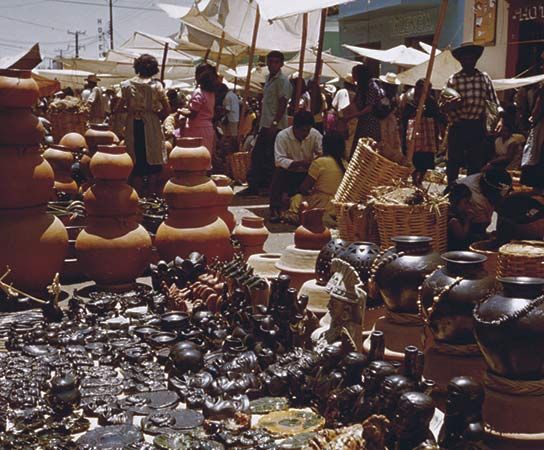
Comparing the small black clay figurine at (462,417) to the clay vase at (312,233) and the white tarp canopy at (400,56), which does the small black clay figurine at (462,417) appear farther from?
the white tarp canopy at (400,56)

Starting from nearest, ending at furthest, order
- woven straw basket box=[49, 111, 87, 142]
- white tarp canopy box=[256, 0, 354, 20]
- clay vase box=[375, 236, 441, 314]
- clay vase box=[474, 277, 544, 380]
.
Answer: clay vase box=[474, 277, 544, 380] < clay vase box=[375, 236, 441, 314] < white tarp canopy box=[256, 0, 354, 20] < woven straw basket box=[49, 111, 87, 142]

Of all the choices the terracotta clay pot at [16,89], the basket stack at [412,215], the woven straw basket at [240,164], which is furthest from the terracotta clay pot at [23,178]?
the woven straw basket at [240,164]

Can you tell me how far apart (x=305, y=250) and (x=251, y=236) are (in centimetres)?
93

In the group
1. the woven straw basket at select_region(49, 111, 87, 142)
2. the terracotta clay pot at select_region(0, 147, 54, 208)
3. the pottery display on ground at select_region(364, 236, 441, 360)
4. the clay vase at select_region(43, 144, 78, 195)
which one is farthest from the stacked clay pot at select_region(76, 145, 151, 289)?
Result: the woven straw basket at select_region(49, 111, 87, 142)

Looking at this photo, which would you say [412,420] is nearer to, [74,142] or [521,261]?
[521,261]

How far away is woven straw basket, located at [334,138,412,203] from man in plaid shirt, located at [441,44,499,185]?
1481 millimetres

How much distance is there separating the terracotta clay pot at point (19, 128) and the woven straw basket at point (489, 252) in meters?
2.87

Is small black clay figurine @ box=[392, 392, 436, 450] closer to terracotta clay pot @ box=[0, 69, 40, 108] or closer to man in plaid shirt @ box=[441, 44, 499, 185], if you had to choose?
terracotta clay pot @ box=[0, 69, 40, 108]

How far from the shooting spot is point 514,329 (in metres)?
2.31

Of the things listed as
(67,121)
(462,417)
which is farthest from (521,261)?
(67,121)

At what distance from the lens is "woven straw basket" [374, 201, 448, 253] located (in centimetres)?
418

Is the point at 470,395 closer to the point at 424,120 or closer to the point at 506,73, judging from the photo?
the point at 424,120

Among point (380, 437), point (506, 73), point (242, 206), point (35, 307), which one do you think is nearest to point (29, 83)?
point (35, 307)

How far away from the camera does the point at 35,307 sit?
4.48 metres
